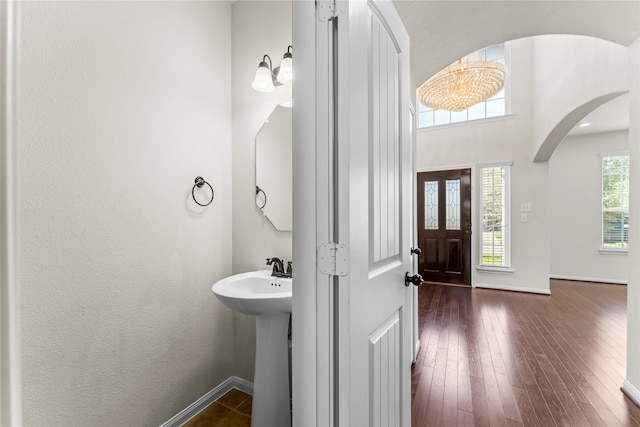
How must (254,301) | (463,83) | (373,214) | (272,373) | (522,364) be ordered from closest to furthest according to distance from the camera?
1. (373,214)
2. (254,301)
3. (272,373)
4. (522,364)
5. (463,83)

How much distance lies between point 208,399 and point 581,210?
244 inches

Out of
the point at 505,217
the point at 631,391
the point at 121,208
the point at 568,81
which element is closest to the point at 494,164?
the point at 505,217

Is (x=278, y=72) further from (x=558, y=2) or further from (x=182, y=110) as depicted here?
(x=558, y=2)

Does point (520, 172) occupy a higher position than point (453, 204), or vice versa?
point (520, 172)

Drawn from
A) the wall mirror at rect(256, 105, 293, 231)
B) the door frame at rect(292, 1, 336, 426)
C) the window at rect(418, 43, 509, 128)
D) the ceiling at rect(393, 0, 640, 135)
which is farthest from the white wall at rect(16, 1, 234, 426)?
the window at rect(418, 43, 509, 128)

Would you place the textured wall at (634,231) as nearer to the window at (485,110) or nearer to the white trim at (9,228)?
the window at (485,110)

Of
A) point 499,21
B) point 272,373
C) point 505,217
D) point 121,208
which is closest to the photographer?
point 121,208

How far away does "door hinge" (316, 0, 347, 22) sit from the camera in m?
0.80

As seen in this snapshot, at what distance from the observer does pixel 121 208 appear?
1.38 meters

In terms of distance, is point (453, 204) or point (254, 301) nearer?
point (254, 301)

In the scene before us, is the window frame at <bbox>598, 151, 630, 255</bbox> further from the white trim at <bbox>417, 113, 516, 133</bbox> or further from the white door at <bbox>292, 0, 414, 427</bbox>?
the white door at <bbox>292, 0, 414, 427</bbox>

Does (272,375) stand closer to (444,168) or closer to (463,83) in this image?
(463,83)

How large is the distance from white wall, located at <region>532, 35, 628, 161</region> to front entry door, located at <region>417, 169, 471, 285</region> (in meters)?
1.18

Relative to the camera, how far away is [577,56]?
318cm
